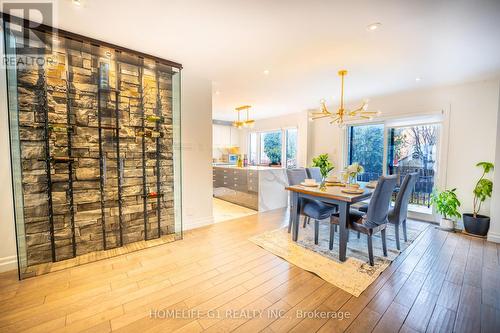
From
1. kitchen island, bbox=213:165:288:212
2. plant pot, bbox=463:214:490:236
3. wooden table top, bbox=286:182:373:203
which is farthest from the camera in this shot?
kitchen island, bbox=213:165:288:212

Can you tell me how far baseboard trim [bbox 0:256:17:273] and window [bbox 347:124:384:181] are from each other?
5840 mm

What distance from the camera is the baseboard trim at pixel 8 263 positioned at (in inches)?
88.0

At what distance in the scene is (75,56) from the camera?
243 centimetres

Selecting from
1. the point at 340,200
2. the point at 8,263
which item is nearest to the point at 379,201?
the point at 340,200

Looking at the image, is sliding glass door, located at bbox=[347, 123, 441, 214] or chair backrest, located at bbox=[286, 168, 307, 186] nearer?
chair backrest, located at bbox=[286, 168, 307, 186]

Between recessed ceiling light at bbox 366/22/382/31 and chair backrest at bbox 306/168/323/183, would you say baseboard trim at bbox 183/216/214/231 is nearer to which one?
chair backrest at bbox 306/168/323/183

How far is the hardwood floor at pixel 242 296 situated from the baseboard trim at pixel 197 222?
794 millimetres

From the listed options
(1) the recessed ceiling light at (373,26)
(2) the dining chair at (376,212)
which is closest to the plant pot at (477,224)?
(2) the dining chair at (376,212)

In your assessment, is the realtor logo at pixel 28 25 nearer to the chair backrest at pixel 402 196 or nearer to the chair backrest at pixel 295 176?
the chair backrest at pixel 295 176

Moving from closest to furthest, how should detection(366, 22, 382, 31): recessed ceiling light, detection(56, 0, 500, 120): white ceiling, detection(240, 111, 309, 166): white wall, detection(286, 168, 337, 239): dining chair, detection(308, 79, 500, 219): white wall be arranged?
detection(56, 0, 500, 120): white ceiling
detection(366, 22, 382, 31): recessed ceiling light
detection(286, 168, 337, 239): dining chair
detection(308, 79, 500, 219): white wall
detection(240, 111, 309, 166): white wall

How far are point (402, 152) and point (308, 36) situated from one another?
11.7 ft

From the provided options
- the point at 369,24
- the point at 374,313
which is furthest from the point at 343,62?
the point at 374,313

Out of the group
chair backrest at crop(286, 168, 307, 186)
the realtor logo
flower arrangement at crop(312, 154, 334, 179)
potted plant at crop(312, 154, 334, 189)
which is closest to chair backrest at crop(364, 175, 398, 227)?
potted plant at crop(312, 154, 334, 189)

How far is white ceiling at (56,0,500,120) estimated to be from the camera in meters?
1.84
